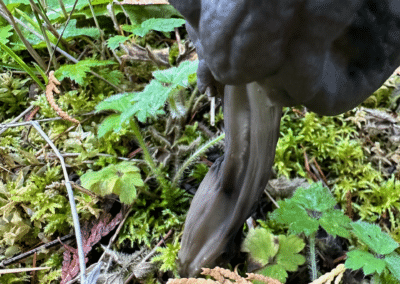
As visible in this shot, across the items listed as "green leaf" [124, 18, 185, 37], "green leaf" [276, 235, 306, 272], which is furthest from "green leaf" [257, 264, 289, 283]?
"green leaf" [124, 18, 185, 37]

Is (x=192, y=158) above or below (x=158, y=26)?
below

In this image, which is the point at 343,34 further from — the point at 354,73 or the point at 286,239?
the point at 286,239

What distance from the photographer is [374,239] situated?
3.10 ft

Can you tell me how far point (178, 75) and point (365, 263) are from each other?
28.2 inches

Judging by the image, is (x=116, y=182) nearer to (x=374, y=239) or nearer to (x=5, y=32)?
(x=374, y=239)

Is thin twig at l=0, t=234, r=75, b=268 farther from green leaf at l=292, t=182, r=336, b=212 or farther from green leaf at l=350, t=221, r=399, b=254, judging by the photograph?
green leaf at l=350, t=221, r=399, b=254

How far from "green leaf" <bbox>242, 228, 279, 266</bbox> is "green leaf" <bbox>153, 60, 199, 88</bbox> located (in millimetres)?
494

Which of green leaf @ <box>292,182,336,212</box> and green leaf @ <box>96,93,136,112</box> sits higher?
green leaf @ <box>96,93,136,112</box>

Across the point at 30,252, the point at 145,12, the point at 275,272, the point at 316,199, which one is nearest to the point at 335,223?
the point at 316,199

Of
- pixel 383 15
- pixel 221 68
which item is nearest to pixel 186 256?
pixel 221 68

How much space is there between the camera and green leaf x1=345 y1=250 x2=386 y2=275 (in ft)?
2.83

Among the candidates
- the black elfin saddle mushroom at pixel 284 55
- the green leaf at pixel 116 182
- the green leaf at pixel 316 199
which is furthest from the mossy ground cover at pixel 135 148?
the black elfin saddle mushroom at pixel 284 55

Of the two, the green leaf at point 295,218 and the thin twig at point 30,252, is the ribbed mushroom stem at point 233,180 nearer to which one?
the green leaf at point 295,218

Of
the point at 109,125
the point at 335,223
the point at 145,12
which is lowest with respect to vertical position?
the point at 335,223
